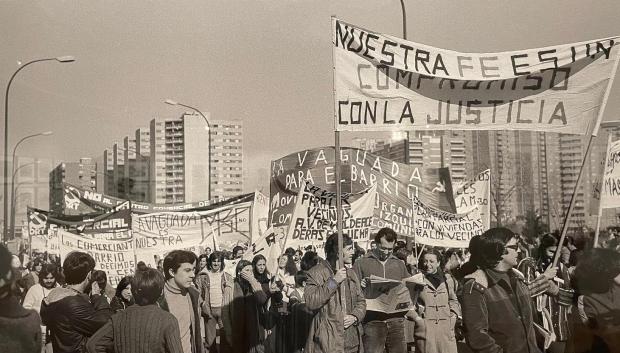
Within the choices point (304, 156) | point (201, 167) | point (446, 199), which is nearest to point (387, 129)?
point (304, 156)

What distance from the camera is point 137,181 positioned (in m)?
25.2

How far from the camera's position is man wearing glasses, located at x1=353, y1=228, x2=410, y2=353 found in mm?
6434

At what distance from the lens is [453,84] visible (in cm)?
578

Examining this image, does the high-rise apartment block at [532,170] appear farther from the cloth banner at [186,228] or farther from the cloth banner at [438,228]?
the cloth banner at [438,228]

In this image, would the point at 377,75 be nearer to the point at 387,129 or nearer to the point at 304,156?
the point at 387,129

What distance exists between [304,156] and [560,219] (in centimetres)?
2174

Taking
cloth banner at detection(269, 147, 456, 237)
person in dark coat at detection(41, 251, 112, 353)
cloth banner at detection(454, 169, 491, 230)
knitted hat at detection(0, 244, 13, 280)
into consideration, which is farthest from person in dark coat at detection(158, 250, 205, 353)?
cloth banner at detection(454, 169, 491, 230)

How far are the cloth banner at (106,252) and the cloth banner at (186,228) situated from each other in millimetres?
863

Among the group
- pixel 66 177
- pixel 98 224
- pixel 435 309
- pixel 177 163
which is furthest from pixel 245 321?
pixel 177 163

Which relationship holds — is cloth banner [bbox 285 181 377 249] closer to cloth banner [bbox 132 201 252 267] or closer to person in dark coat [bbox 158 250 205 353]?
person in dark coat [bbox 158 250 205 353]

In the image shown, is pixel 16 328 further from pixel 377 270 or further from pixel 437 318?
pixel 437 318

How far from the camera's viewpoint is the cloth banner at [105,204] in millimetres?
10938

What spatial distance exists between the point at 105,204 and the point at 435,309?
7.09 m

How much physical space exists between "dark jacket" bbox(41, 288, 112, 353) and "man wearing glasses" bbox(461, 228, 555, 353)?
6.80ft
